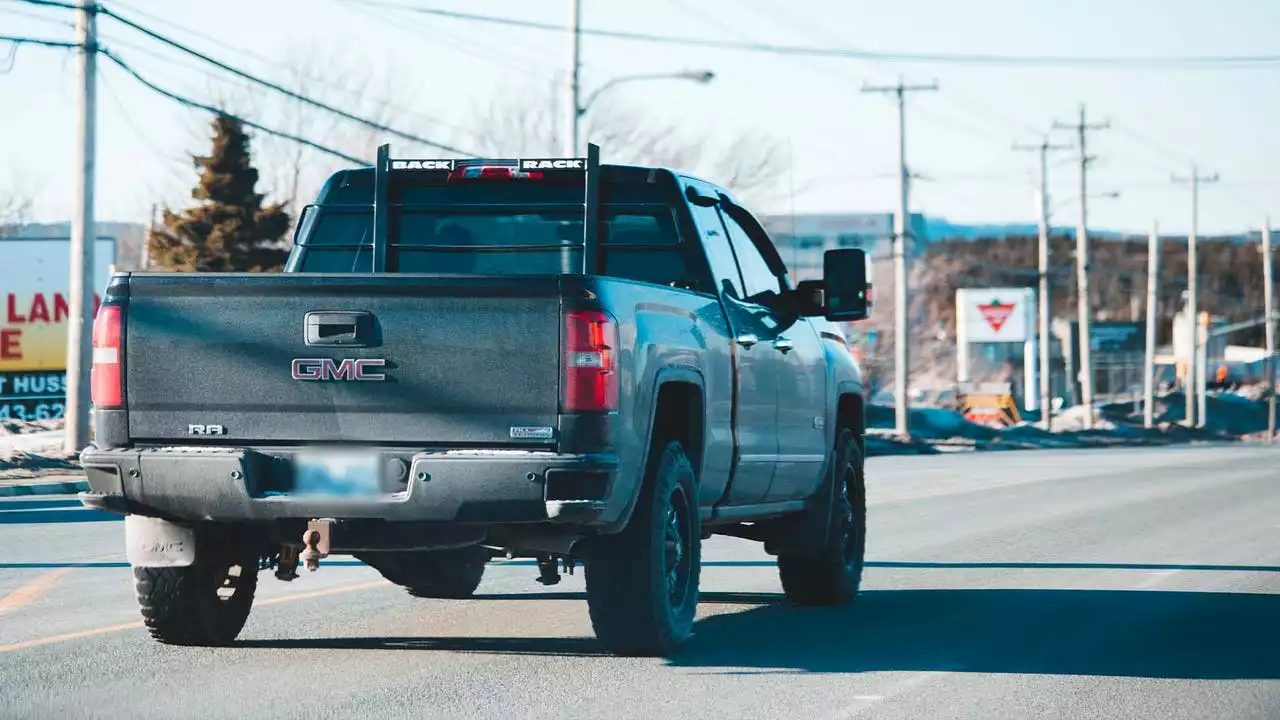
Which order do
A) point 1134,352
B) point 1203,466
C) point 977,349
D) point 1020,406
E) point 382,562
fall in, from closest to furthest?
1. point 382,562
2. point 1203,466
3. point 1020,406
4. point 977,349
5. point 1134,352

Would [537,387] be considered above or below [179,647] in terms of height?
above

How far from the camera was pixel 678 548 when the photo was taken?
27.5 ft

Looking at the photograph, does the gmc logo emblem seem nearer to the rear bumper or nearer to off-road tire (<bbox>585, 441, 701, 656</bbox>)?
the rear bumper

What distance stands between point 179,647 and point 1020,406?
363 feet

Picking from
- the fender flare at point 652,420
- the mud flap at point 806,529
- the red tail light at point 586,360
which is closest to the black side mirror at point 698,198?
the fender flare at point 652,420

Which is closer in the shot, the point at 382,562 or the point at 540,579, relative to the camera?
the point at 540,579

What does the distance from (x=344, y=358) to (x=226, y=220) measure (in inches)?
1754

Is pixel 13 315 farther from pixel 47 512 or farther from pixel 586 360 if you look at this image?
pixel 586 360

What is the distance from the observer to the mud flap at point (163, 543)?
25.6 ft

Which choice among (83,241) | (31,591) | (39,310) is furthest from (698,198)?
(39,310)

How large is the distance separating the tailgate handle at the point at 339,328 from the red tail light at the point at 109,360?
0.78 m

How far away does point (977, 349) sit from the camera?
12581 centimetres

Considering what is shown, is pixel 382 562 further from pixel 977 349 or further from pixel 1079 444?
pixel 977 349

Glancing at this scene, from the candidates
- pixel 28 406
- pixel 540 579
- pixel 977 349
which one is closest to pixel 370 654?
pixel 540 579
